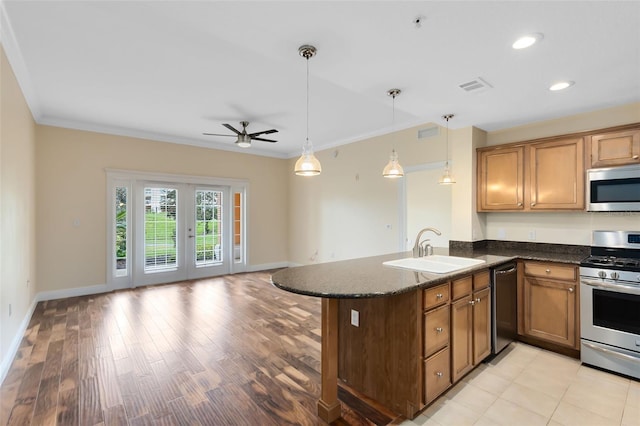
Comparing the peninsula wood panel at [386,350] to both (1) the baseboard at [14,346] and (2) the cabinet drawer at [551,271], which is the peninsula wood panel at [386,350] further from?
(1) the baseboard at [14,346]

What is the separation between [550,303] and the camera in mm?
A: 2984

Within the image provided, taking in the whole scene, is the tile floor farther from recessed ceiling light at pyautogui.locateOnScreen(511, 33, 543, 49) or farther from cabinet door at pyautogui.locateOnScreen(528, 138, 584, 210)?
recessed ceiling light at pyautogui.locateOnScreen(511, 33, 543, 49)

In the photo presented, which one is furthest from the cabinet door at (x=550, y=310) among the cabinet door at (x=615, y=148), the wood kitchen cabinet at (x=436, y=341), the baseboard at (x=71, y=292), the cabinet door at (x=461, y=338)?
the baseboard at (x=71, y=292)

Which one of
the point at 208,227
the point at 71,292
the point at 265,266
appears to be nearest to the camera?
the point at 71,292

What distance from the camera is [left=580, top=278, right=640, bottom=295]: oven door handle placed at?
248 centimetres

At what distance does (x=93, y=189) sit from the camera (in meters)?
5.16

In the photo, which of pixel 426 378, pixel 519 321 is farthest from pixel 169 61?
pixel 519 321

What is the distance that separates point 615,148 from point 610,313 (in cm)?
156

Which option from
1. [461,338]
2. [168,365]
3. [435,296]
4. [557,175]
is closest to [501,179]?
[557,175]

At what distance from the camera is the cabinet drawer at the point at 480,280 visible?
2555 mm

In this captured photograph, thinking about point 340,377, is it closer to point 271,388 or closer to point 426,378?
point 271,388

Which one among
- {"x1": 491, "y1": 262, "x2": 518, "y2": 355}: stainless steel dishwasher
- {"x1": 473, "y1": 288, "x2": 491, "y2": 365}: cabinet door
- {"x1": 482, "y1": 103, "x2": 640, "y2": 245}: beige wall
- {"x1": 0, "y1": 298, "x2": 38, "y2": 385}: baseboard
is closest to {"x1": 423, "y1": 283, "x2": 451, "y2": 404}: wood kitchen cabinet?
{"x1": 473, "y1": 288, "x2": 491, "y2": 365}: cabinet door

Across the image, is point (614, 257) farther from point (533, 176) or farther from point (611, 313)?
point (533, 176)

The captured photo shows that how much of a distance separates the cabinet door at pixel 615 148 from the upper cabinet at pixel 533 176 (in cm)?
12
